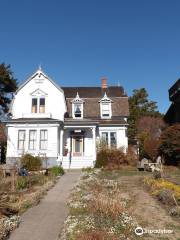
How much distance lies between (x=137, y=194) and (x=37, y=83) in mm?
21847

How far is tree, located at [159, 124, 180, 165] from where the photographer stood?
25.6 metres

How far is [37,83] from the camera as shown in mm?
32406

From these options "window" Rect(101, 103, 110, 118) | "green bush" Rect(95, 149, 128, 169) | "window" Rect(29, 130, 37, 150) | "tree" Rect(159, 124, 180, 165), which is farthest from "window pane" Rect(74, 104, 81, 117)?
"tree" Rect(159, 124, 180, 165)

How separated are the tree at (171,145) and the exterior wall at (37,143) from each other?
10.5m

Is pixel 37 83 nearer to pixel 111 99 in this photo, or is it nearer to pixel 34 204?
pixel 111 99

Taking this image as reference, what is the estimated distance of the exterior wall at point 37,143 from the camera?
29.1 meters

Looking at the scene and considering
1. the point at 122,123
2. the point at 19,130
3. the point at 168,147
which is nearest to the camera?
the point at 168,147

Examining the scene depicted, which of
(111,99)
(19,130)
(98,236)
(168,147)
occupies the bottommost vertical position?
(98,236)

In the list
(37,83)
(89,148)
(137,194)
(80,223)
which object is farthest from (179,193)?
(37,83)

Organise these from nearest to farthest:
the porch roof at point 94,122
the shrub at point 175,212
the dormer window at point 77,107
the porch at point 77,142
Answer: the shrub at point 175,212, the porch roof at point 94,122, the porch at point 77,142, the dormer window at point 77,107

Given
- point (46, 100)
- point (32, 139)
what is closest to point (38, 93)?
point (46, 100)

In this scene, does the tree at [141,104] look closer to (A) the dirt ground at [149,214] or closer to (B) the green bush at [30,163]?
(B) the green bush at [30,163]

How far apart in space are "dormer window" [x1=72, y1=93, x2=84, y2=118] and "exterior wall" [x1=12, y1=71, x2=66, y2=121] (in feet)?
6.86

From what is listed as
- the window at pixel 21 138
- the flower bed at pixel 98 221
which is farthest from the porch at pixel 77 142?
the flower bed at pixel 98 221
